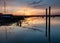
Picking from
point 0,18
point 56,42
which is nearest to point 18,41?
point 56,42

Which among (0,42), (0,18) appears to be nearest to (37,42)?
(0,42)

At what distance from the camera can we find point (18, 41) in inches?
517

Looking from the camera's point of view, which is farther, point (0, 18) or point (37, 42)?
point (0, 18)

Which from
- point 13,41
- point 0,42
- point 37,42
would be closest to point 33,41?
point 37,42

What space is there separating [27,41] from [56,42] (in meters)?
1.93

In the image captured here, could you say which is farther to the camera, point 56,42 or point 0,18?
point 0,18

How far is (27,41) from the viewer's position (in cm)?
1309

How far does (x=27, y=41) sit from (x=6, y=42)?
148 centimetres

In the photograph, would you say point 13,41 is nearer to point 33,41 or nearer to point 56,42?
point 33,41

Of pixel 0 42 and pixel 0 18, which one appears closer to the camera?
pixel 0 42

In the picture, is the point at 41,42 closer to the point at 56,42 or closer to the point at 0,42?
the point at 56,42

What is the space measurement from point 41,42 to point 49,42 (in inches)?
21.6

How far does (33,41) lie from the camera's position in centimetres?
1315

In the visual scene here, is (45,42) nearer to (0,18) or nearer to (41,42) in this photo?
(41,42)
